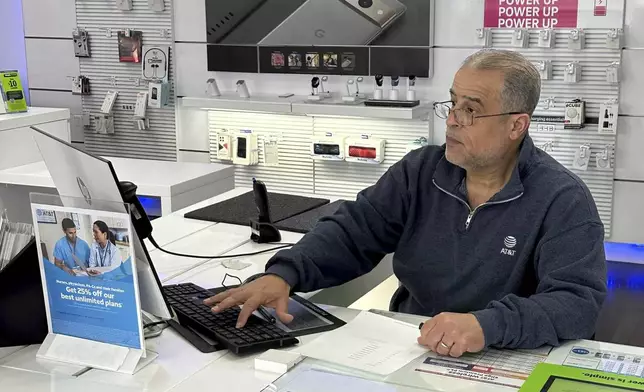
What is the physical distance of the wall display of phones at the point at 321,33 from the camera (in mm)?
5215

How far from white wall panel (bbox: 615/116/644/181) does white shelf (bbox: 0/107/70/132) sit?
3.34 metres

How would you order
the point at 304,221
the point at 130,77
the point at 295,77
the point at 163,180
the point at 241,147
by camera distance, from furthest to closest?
the point at 130,77 < the point at 241,147 < the point at 295,77 < the point at 163,180 < the point at 304,221

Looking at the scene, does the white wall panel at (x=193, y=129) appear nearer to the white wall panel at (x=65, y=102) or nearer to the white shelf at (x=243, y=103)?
the white shelf at (x=243, y=103)

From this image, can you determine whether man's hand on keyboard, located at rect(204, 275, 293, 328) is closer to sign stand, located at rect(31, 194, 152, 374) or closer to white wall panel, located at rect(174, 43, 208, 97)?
sign stand, located at rect(31, 194, 152, 374)

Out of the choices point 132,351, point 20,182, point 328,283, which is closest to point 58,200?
point 132,351

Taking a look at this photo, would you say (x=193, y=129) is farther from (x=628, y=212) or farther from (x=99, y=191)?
(x=99, y=191)

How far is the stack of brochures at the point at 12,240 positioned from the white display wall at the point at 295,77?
11.4ft

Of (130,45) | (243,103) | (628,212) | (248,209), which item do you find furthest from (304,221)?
(130,45)

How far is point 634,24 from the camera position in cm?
481

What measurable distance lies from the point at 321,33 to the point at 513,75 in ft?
10.4

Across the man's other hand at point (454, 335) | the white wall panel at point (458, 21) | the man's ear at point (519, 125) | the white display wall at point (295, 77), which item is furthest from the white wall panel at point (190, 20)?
the man's other hand at point (454, 335)

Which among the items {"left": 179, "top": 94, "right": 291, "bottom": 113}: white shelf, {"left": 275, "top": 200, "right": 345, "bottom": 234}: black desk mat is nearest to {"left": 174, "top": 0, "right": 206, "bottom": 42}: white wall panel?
{"left": 179, "top": 94, "right": 291, "bottom": 113}: white shelf

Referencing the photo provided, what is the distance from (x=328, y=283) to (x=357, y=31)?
3.04 metres

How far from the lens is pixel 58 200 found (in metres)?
2.01
